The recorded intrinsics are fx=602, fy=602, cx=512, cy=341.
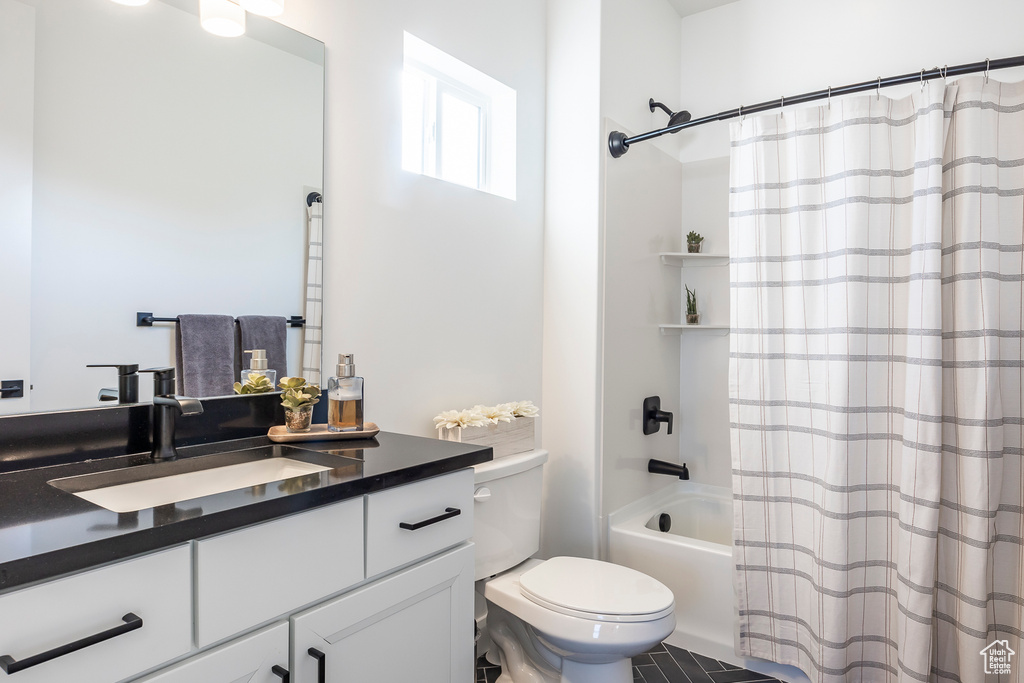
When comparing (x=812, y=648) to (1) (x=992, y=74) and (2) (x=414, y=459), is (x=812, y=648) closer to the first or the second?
(2) (x=414, y=459)

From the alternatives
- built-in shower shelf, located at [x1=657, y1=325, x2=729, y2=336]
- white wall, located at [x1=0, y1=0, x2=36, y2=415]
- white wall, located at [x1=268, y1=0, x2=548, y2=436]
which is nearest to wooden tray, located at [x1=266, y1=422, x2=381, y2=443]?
white wall, located at [x1=268, y1=0, x2=548, y2=436]

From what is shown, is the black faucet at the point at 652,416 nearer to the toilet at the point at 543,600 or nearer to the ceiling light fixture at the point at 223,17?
the toilet at the point at 543,600

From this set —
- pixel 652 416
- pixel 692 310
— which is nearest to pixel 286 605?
pixel 652 416

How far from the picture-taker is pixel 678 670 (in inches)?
81.1

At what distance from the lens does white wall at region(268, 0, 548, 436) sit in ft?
5.44

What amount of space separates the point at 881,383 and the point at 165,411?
6.53 ft

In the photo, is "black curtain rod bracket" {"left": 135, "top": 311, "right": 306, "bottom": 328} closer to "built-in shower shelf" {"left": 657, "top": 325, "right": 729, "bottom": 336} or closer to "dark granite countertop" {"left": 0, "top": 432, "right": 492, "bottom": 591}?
"dark granite countertop" {"left": 0, "top": 432, "right": 492, "bottom": 591}

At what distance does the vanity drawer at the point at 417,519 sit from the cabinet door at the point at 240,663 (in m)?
0.20

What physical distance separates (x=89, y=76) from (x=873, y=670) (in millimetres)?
2633

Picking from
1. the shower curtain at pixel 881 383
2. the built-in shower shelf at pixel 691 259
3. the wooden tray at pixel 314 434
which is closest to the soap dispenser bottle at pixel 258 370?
the wooden tray at pixel 314 434

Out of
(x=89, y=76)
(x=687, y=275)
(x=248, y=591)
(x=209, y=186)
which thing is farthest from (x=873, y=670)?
(x=89, y=76)

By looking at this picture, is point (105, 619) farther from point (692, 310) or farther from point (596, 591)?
point (692, 310)

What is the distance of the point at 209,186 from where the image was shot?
54.6 inches

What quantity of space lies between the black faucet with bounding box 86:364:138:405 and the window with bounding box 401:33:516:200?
1108mm
